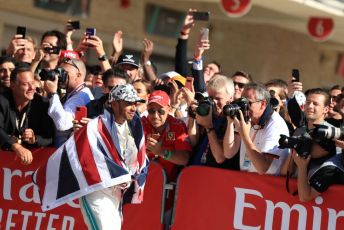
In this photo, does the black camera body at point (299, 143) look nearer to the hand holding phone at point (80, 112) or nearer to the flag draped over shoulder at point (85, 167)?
the flag draped over shoulder at point (85, 167)

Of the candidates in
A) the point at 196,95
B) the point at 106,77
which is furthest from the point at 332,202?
the point at 106,77

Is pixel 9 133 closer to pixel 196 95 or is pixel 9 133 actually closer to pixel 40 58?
pixel 40 58

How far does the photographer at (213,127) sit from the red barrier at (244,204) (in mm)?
137

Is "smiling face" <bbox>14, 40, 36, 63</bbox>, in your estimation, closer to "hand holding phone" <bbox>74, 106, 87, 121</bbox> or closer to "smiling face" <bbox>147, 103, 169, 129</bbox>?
"hand holding phone" <bbox>74, 106, 87, 121</bbox>

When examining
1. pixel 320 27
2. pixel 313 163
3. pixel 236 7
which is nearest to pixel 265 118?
pixel 313 163

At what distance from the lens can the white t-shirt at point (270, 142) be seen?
7.26 metres

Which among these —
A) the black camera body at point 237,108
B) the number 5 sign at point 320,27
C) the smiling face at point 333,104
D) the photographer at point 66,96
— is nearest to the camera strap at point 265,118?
the black camera body at point 237,108

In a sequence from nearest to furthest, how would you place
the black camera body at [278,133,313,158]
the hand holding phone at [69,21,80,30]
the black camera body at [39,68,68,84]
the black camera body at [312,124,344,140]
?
1. the black camera body at [312,124,344,140]
2. the black camera body at [278,133,313,158]
3. the black camera body at [39,68,68,84]
4. the hand holding phone at [69,21,80,30]

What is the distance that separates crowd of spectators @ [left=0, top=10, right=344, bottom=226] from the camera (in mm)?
6969

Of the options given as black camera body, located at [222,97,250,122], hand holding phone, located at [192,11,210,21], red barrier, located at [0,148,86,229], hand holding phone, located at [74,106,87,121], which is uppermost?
hand holding phone, located at [192,11,210,21]

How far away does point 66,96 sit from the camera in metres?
8.68

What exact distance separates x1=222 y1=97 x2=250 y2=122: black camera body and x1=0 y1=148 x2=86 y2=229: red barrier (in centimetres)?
193

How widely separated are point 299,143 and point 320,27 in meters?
12.9

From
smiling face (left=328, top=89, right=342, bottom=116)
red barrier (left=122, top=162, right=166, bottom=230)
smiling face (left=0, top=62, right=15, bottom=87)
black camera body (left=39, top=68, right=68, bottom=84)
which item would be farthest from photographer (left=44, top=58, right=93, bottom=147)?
smiling face (left=328, top=89, right=342, bottom=116)
